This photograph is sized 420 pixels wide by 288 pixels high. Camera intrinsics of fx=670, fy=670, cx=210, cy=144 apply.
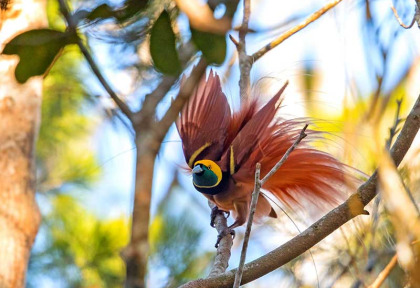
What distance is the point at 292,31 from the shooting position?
1.90m

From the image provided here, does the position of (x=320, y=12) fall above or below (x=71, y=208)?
above

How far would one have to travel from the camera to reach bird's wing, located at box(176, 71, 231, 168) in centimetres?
194

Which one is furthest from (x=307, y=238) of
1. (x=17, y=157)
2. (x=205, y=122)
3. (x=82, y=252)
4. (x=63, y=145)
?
(x=63, y=145)

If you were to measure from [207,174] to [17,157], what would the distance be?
2.64ft

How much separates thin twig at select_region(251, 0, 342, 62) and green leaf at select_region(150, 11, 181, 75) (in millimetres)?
754

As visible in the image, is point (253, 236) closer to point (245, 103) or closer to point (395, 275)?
point (245, 103)

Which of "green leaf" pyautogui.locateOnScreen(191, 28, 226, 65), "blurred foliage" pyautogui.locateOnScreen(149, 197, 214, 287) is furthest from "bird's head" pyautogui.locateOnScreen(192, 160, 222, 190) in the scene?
"blurred foliage" pyautogui.locateOnScreen(149, 197, 214, 287)

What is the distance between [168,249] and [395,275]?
1.83 metres

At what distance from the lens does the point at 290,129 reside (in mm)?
1913

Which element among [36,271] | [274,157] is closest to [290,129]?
[274,157]

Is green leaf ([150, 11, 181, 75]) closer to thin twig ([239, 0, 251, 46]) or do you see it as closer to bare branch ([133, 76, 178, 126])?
bare branch ([133, 76, 178, 126])

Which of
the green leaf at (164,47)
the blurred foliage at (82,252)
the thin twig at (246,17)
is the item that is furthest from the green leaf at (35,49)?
the blurred foliage at (82,252)

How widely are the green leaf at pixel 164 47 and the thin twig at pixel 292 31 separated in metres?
0.75

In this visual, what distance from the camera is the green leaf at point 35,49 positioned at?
117 cm
